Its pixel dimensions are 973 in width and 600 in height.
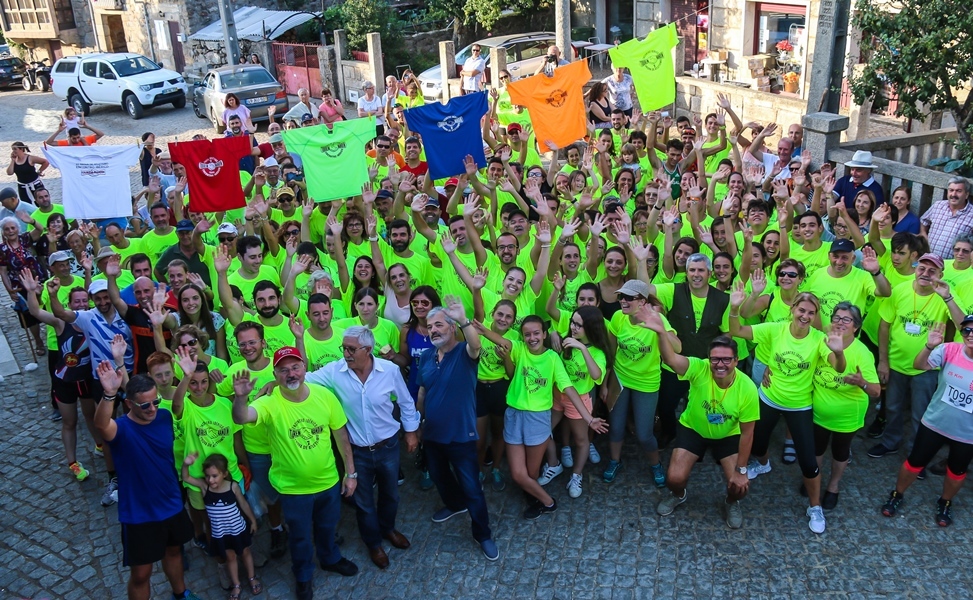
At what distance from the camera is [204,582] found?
6387 millimetres

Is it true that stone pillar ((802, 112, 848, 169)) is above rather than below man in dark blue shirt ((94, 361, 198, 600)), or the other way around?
above

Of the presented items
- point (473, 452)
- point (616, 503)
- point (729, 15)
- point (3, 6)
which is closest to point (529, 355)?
point (473, 452)

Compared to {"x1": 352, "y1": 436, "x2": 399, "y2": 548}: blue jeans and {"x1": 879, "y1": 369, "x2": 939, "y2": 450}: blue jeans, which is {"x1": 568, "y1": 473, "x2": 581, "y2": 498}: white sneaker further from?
{"x1": 879, "y1": 369, "x2": 939, "y2": 450}: blue jeans

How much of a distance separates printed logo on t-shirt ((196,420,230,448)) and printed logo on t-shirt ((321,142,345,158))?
14.6 feet

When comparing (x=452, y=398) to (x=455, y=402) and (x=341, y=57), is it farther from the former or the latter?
(x=341, y=57)

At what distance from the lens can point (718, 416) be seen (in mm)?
6234

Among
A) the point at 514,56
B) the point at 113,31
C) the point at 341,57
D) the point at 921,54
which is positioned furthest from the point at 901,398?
the point at 113,31

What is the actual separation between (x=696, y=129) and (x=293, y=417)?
26.1 ft

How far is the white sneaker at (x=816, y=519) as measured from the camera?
21.1ft

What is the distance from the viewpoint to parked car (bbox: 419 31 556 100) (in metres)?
22.5

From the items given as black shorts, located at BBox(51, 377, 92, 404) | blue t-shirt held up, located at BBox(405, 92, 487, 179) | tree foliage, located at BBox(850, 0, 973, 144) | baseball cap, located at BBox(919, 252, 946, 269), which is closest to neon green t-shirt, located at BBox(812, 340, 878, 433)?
baseball cap, located at BBox(919, 252, 946, 269)

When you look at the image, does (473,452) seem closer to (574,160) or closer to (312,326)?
(312,326)

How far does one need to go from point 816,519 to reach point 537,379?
93.3 inches

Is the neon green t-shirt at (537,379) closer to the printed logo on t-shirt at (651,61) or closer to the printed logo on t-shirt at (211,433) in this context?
the printed logo on t-shirt at (211,433)
